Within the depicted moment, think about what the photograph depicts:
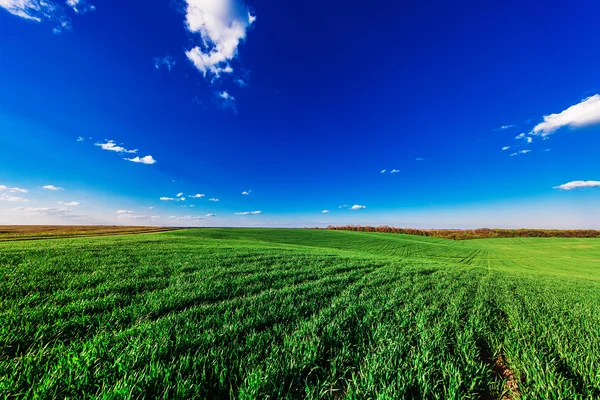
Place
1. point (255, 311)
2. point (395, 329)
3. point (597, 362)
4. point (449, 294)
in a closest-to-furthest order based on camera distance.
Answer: point (597, 362) < point (395, 329) < point (255, 311) < point (449, 294)

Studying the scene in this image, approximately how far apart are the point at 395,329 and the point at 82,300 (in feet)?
23.3

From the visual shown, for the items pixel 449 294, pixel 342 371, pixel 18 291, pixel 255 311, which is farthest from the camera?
pixel 449 294

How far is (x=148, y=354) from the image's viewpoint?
2881 mm

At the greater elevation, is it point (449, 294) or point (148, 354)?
point (148, 354)

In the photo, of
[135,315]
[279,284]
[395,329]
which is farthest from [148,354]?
[279,284]

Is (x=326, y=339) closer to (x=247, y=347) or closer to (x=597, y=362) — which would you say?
(x=247, y=347)

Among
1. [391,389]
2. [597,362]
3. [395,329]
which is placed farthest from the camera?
[395,329]

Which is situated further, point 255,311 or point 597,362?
point 255,311

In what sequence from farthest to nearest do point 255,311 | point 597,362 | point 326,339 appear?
point 255,311 → point 326,339 → point 597,362

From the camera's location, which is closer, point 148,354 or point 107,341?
point 148,354

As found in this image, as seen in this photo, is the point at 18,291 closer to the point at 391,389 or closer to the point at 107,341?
the point at 107,341

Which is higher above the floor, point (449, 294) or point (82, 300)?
point (82, 300)

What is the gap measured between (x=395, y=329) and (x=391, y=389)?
197cm

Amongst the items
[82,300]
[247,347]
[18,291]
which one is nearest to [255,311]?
[247,347]
